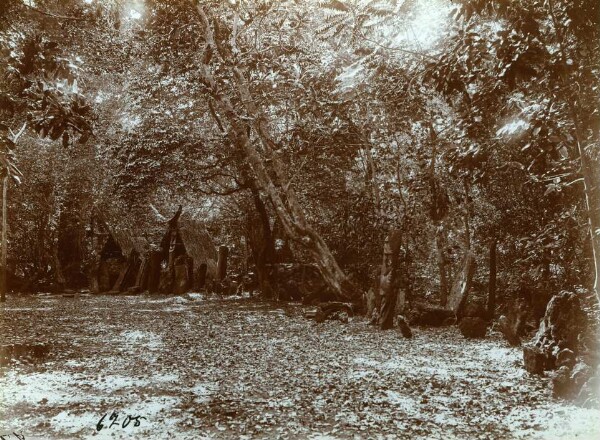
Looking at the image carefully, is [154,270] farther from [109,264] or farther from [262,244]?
[262,244]

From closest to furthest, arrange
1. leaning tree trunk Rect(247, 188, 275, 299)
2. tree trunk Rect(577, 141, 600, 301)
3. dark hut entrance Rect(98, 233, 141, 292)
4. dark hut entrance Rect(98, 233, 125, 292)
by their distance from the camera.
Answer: tree trunk Rect(577, 141, 600, 301)
leaning tree trunk Rect(247, 188, 275, 299)
dark hut entrance Rect(98, 233, 141, 292)
dark hut entrance Rect(98, 233, 125, 292)

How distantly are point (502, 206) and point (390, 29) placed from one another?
18.5ft

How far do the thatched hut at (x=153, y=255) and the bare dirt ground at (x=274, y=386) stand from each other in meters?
7.55

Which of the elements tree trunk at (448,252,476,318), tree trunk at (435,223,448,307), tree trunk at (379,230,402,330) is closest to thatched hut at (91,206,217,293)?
tree trunk at (435,223,448,307)

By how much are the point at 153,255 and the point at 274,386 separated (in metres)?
13.5

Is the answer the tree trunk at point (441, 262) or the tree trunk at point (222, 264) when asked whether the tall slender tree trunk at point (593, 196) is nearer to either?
the tree trunk at point (441, 262)

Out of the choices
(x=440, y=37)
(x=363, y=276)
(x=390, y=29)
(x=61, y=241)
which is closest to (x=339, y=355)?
(x=363, y=276)

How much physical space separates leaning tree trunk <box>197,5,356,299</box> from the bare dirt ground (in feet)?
10.5

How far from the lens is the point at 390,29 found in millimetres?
14766

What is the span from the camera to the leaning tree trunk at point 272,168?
1428 centimetres

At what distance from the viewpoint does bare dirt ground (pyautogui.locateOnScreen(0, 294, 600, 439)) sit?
486cm

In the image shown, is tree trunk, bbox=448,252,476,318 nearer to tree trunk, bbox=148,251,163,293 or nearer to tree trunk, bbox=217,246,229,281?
tree trunk, bbox=217,246,229,281

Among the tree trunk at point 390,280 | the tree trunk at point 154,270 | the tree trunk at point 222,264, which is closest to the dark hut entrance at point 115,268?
the tree trunk at point 154,270

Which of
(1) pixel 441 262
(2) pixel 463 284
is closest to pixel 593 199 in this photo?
(2) pixel 463 284
